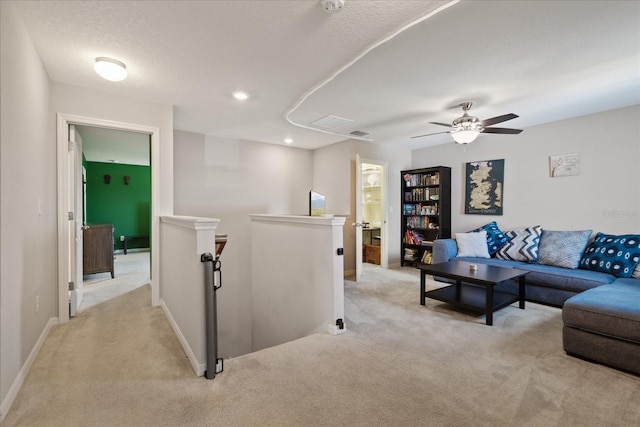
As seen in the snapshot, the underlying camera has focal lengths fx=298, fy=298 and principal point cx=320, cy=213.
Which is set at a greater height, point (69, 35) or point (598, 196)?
point (69, 35)

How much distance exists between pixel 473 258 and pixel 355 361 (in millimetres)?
3033

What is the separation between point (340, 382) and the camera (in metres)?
1.95

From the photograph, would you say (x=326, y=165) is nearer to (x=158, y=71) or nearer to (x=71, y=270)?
(x=158, y=71)

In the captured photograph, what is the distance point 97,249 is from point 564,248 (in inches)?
258

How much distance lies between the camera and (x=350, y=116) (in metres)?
3.98

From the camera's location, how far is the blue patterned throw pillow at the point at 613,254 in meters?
3.27

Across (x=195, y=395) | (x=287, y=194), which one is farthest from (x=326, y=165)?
(x=195, y=395)

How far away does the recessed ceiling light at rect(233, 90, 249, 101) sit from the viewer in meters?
3.16

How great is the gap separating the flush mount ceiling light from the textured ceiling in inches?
2.6

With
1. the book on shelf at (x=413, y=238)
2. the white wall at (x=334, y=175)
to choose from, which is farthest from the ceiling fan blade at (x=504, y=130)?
the book on shelf at (x=413, y=238)

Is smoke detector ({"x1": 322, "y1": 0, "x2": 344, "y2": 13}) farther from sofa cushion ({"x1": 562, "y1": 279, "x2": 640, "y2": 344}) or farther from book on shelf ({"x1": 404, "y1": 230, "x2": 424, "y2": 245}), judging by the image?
book on shelf ({"x1": 404, "y1": 230, "x2": 424, "y2": 245})

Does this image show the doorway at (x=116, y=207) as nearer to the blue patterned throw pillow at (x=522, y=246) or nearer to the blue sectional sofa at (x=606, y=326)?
the blue sectional sofa at (x=606, y=326)

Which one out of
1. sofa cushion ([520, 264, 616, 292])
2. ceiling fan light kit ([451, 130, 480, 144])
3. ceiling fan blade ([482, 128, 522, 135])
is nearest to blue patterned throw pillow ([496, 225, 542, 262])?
sofa cushion ([520, 264, 616, 292])

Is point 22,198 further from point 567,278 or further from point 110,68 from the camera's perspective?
point 567,278
